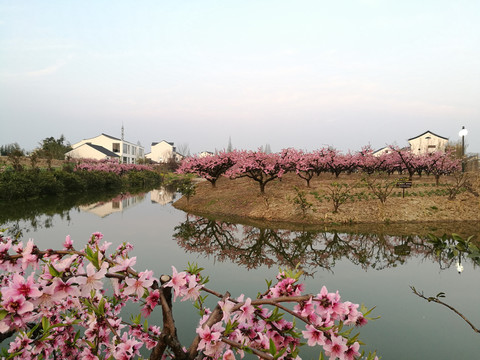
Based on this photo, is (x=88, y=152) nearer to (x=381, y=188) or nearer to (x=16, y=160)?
(x=16, y=160)

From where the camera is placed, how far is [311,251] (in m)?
9.94

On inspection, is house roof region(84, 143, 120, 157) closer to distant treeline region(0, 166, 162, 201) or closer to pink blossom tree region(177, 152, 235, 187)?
distant treeline region(0, 166, 162, 201)

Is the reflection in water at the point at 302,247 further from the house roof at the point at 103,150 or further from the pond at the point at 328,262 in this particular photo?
the house roof at the point at 103,150

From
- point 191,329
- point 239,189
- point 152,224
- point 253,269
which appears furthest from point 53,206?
point 191,329

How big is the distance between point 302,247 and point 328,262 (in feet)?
5.38

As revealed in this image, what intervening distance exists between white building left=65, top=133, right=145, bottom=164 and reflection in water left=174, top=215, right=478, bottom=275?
59.6m

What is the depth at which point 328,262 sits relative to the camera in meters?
Result: 8.83

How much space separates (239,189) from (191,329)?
62.2 feet

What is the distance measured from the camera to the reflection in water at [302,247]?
8.90m

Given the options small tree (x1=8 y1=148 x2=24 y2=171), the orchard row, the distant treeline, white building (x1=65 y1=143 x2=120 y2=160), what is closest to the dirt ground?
the orchard row

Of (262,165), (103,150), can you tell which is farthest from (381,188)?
(103,150)

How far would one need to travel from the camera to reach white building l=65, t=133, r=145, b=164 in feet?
211

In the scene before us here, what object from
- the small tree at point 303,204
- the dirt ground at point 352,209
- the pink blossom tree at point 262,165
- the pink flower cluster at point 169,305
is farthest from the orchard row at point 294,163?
the pink flower cluster at point 169,305

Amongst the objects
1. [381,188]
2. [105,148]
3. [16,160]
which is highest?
[105,148]
